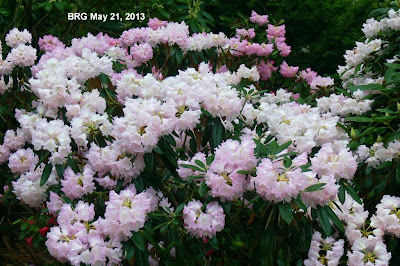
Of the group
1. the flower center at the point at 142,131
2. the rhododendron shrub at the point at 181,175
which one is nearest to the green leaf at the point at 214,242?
the rhododendron shrub at the point at 181,175

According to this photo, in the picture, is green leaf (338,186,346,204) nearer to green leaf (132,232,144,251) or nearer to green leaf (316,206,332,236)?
green leaf (316,206,332,236)

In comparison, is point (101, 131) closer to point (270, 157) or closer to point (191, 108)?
point (191, 108)

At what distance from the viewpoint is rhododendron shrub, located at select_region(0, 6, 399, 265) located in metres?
1.61

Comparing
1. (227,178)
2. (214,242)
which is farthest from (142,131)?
(214,242)

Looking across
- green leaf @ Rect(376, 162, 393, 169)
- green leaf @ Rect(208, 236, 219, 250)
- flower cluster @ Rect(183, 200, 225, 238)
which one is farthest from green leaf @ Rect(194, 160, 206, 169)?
green leaf @ Rect(376, 162, 393, 169)

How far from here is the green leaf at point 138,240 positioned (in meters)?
1.57

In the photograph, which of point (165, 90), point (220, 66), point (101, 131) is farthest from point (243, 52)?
point (101, 131)

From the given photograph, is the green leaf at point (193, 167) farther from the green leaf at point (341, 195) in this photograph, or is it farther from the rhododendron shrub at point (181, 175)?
the green leaf at point (341, 195)

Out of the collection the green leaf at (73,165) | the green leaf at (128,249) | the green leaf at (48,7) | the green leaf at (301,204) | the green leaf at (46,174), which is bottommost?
the green leaf at (128,249)

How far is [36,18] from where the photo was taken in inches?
146

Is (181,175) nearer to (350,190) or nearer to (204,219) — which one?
(204,219)

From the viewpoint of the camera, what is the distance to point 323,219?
1.59 meters

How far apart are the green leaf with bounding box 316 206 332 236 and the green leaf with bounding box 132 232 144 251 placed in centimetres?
53

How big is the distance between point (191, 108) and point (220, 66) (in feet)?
5.57
